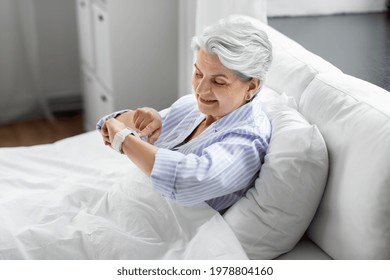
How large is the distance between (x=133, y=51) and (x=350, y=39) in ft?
3.42

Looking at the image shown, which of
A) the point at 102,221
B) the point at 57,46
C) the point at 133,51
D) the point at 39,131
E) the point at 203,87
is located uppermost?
the point at 203,87

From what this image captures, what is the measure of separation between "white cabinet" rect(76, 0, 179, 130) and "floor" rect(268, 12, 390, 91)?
556 mm

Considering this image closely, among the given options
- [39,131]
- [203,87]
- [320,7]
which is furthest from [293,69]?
[39,131]

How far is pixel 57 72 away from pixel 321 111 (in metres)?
2.39

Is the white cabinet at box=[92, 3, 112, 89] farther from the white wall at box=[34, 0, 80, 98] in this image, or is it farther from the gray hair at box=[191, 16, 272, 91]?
the gray hair at box=[191, 16, 272, 91]

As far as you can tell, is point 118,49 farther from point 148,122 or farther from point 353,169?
point 353,169

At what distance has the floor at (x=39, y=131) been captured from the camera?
11.2 ft

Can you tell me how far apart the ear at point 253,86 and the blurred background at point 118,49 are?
496 millimetres

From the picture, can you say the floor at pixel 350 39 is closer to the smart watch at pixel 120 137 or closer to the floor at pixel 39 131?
the smart watch at pixel 120 137

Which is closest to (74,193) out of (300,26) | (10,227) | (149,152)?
(10,227)

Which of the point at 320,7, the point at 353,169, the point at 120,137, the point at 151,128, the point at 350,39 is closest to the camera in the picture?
the point at 353,169

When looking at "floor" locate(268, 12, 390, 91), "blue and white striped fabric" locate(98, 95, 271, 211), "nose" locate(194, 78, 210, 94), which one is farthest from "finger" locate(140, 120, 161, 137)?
"floor" locate(268, 12, 390, 91)

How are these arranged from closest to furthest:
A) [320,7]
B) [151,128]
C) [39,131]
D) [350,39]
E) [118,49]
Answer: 1. [151,128]
2. [350,39]
3. [320,7]
4. [118,49]
5. [39,131]

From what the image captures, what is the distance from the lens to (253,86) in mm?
1654
